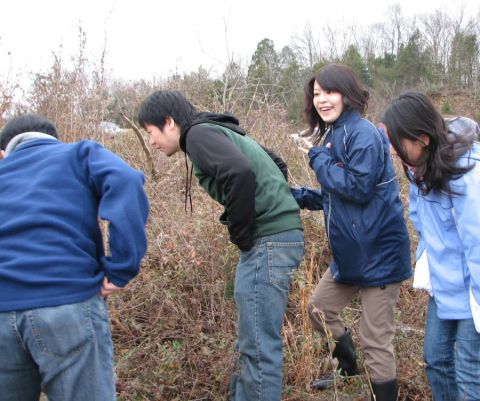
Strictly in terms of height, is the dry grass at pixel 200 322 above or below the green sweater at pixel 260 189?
below

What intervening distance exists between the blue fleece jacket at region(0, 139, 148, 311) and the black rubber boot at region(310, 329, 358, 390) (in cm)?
168

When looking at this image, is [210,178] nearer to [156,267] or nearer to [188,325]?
[188,325]

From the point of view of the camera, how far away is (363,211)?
8.59ft

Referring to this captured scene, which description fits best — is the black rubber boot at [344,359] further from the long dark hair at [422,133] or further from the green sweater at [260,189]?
the long dark hair at [422,133]

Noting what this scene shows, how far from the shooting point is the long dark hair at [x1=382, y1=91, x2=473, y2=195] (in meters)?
2.16

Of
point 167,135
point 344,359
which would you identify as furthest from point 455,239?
point 167,135

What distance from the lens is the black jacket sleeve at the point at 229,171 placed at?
229cm

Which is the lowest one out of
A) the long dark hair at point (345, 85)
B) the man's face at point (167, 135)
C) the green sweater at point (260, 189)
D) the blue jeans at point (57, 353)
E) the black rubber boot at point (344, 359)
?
the black rubber boot at point (344, 359)

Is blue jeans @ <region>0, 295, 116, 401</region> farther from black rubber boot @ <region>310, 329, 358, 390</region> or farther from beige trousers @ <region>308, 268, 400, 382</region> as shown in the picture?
black rubber boot @ <region>310, 329, 358, 390</region>

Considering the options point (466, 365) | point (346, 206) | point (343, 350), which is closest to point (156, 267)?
point (343, 350)

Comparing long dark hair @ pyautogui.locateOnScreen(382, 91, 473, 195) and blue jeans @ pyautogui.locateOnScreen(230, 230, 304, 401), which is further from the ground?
long dark hair @ pyautogui.locateOnScreen(382, 91, 473, 195)

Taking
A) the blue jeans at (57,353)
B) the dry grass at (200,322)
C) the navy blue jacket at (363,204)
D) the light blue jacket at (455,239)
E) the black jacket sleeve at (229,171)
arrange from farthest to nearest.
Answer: the dry grass at (200,322), the navy blue jacket at (363,204), the black jacket sleeve at (229,171), the light blue jacket at (455,239), the blue jeans at (57,353)

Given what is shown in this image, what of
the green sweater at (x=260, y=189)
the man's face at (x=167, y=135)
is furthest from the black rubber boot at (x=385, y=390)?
the man's face at (x=167, y=135)

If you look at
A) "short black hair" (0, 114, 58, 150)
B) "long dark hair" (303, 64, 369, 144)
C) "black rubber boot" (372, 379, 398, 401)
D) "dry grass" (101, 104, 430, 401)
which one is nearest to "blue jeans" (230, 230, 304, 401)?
"dry grass" (101, 104, 430, 401)
